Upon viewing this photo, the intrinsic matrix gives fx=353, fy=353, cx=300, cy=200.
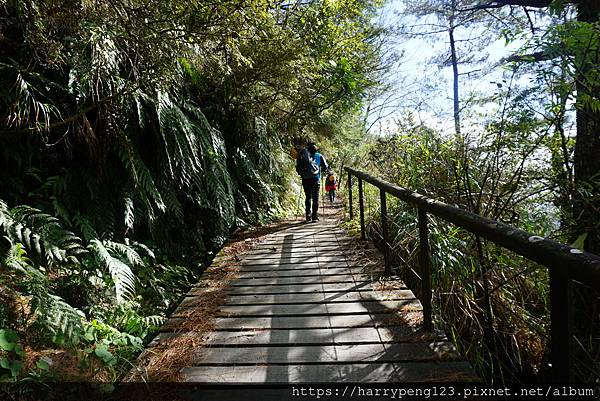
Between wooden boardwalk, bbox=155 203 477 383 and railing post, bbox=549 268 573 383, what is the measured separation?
0.81 metres

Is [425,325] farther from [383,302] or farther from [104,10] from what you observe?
[104,10]

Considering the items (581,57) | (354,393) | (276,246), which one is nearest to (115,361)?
(354,393)

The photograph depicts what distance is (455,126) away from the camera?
15.4ft

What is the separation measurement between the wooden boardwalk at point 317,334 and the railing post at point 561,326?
807 mm

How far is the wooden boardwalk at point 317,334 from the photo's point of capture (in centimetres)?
207

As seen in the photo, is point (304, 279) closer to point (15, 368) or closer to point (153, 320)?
point (153, 320)

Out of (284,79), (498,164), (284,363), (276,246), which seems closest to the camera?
(284,363)

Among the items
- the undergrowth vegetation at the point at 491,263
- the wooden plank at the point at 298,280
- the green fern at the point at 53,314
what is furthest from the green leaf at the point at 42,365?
the undergrowth vegetation at the point at 491,263

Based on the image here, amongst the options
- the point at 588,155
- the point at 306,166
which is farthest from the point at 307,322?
the point at 306,166

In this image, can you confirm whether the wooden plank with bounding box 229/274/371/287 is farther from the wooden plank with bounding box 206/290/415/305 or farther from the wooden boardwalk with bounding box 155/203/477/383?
the wooden plank with bounding box 206/290/415/305

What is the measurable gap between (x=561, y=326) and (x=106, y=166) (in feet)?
13.6

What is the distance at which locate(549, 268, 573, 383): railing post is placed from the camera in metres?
1.20

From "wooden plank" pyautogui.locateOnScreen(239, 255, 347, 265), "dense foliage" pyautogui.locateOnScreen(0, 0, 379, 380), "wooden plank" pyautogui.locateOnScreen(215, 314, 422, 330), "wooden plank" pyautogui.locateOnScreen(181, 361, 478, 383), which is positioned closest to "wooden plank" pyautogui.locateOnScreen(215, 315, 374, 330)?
"wooden plank" pyautogui.locateOnScreen(215, 314, 422, 330)

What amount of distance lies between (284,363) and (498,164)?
3.04m
